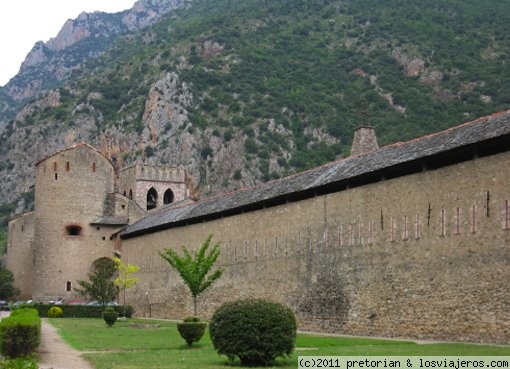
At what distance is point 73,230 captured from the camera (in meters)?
56.0

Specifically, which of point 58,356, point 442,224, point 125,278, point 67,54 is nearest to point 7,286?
point 125,278

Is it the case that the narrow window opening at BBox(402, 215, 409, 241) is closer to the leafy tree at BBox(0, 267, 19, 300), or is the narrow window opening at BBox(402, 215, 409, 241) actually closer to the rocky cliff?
the leafy tree at BBox(0, 267, 19, 300)

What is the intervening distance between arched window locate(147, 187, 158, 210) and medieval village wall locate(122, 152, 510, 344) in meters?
33.6

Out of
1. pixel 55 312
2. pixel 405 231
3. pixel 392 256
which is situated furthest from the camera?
pixel 55 312

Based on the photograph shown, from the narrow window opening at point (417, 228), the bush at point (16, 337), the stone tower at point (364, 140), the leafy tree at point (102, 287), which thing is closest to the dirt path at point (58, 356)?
the bush at point (16, 337)

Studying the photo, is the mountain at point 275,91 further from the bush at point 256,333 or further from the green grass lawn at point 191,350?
the bush at point 256,333

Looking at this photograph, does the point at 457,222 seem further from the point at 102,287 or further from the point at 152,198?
the point at 152,198

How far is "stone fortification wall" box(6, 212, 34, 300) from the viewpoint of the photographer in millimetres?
58625

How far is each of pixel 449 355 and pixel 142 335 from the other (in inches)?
569

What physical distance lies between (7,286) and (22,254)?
121 inches

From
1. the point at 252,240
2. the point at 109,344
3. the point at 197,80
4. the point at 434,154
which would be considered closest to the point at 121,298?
the point at 252,240

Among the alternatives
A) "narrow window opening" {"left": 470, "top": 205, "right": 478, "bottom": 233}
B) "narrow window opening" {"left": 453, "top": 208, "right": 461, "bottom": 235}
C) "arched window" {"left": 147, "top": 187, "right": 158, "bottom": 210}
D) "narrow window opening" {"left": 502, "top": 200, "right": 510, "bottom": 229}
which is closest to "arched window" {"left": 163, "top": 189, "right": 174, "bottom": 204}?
"arched window" {"left": 147, "top": 187, "right": 158, "bottom": 210}

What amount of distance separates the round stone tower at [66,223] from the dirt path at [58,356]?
2856cm

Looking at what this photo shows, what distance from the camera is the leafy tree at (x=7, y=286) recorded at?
57062mm
